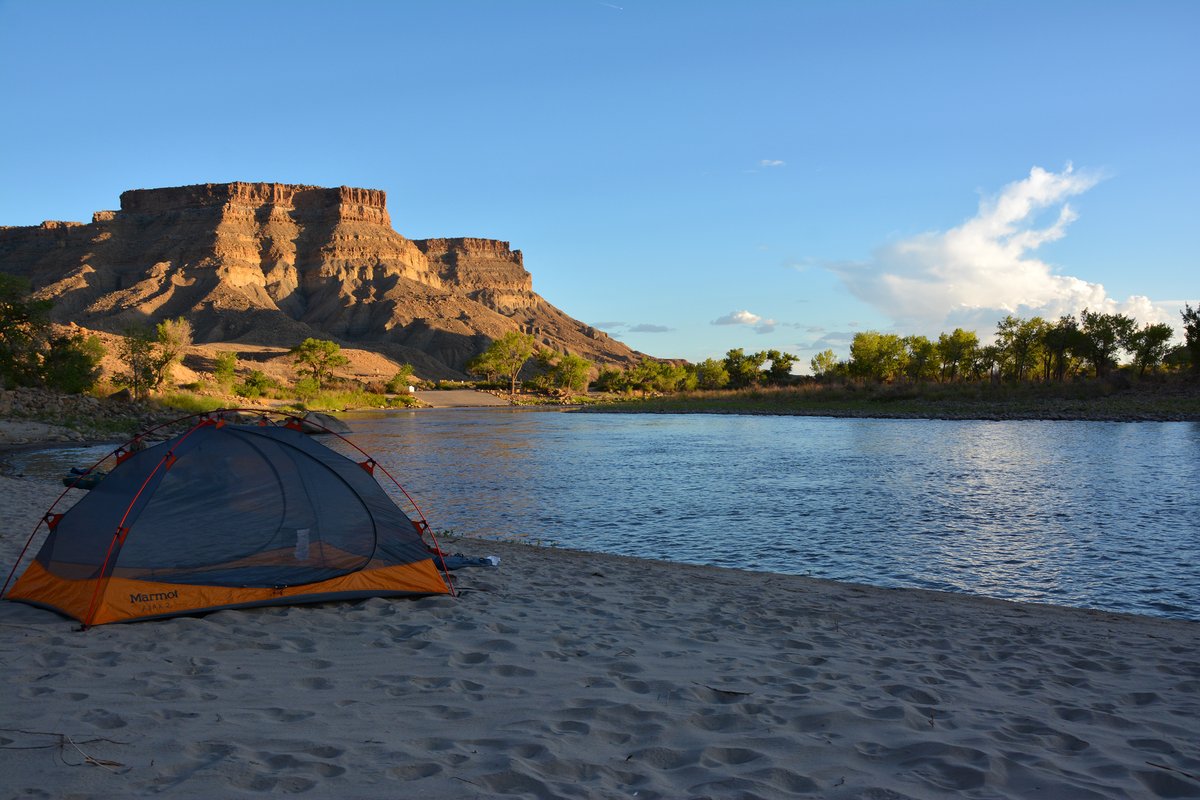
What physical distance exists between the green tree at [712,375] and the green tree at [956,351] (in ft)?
120

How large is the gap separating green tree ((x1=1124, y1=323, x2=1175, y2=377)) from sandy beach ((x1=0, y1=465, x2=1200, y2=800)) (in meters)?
76.4

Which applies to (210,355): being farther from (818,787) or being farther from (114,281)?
(818,787)

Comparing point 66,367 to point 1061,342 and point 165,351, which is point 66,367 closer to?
point 165,351

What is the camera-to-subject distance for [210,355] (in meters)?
97.9

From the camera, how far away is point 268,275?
165 meters

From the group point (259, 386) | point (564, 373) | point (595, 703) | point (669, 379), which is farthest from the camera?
point (669, 379)

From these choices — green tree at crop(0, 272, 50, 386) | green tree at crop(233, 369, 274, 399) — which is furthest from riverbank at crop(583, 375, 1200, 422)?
green tree at crop(0, 272, 50, 386)

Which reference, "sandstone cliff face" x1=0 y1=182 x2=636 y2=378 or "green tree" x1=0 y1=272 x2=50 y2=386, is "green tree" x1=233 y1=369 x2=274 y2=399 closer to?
"green tree" x1=0 y1=272 x2=50 y2=386

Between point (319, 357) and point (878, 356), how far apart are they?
69710 mm

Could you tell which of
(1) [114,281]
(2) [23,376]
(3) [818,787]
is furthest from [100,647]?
(1) [114,281]

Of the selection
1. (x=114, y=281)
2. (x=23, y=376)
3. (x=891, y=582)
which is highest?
(x=114, y=281)

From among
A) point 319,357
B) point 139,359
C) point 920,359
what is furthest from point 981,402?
point 319,357

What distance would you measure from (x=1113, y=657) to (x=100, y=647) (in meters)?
8.49

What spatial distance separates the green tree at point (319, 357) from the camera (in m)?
90.1
